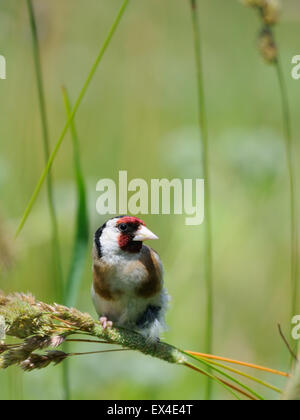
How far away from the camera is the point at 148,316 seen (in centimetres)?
244

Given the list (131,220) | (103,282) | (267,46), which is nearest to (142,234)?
(131,220)

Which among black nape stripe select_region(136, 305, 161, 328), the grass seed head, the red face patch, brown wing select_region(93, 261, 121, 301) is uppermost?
the grass seed head

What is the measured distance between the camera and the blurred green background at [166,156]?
3.42 metres

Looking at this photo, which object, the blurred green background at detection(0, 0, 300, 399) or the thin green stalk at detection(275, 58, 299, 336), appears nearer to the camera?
the thin green stalk at detection(275, 58, 299, 336)

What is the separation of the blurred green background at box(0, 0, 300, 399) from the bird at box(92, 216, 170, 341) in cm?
42

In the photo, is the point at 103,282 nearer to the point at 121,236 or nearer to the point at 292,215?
the point at 121,236

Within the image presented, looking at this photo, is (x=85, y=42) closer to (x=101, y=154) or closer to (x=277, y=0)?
(x=101, y=154)

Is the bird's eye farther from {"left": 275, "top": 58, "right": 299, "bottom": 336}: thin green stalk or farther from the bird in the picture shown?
{"left": 275, "top": 58, "right": 299, "bottom": 336}: thin green stalk

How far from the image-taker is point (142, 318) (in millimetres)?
2449

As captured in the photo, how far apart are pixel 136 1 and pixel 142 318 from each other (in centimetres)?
363

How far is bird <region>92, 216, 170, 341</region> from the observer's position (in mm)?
2387

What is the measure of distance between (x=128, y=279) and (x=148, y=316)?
171 mm

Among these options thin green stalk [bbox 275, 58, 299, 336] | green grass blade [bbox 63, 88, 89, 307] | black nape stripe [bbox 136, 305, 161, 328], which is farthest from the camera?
black nape stripe [bbox 136, 305, 161, 328]

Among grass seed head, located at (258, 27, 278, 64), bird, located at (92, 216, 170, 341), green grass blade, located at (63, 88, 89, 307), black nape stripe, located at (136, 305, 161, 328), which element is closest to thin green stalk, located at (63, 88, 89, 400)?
green grass blade, located at (63, 88, 89, 307)
